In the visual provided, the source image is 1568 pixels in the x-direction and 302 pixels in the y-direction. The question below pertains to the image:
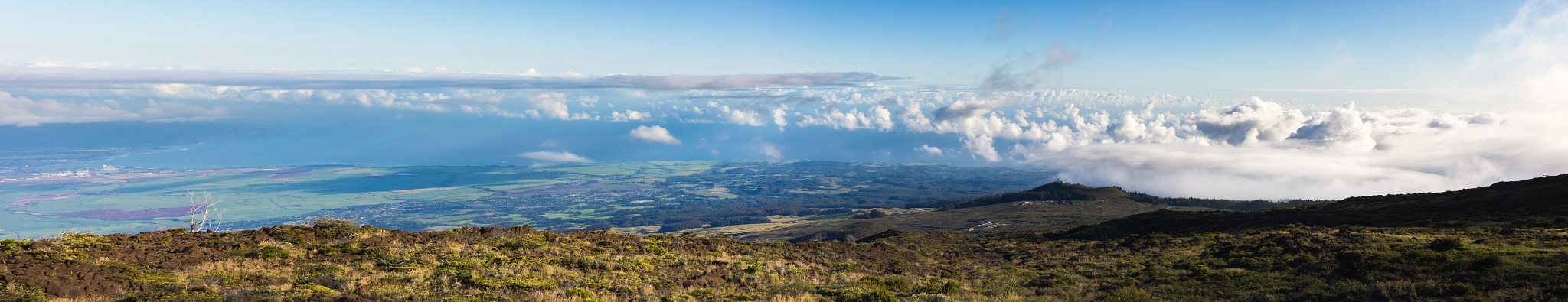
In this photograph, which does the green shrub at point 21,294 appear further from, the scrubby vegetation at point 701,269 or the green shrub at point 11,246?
the green shrub at point 11,246

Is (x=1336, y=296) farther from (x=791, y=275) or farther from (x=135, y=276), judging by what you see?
(x=135, y=276)

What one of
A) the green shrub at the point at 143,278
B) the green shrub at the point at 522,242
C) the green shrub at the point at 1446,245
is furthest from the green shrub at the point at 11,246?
the green shrub at the point at 1446,245

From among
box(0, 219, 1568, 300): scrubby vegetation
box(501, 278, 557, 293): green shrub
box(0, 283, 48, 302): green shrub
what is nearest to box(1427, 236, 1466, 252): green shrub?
box(0, 219, 1568, 300): scrubby vegetation

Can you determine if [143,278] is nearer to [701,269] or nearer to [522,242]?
[522,242]

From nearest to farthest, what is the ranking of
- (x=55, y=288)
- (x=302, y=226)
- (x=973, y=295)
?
1. (x=55, y=288)
2. (x=973, y=295)
3. (x=302, y=226)

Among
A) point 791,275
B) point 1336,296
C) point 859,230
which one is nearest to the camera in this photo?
point 1336,296

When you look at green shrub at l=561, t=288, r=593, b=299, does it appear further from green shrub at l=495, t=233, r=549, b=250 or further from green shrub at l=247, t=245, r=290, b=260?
green shrub at l=247, t=245, r=290, b=260

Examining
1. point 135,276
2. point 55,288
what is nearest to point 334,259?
point 135,276
